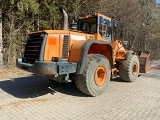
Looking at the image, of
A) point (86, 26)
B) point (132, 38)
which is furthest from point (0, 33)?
point (132, 38)

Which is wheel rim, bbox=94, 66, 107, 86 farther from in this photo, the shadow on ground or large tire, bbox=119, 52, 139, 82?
large tire, bbox=119, 52, 139, 82

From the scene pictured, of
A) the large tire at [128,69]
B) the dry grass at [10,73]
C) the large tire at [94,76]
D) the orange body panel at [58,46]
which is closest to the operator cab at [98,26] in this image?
the large tire at [94,76]

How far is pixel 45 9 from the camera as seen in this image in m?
13.9

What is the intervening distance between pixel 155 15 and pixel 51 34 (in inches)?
919

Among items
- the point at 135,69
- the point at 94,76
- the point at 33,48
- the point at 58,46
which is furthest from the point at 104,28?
the point at 33,48

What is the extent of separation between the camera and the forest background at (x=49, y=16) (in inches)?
509

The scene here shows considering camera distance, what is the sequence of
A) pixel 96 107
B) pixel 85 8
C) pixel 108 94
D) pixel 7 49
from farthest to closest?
pixel 85 8
pixel 7 49
pixel 108 94
pixel 96 107

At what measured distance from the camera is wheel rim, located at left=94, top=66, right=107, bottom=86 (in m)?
7.25

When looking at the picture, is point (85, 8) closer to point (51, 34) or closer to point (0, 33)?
point (0, 33)

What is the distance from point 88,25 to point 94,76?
2304mm

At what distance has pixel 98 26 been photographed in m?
8.31

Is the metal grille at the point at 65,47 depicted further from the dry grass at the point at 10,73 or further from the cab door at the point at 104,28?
the dry grass at the point at 10,73

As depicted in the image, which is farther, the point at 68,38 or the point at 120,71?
the point at 120,71

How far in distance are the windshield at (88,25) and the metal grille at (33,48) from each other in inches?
90.3
